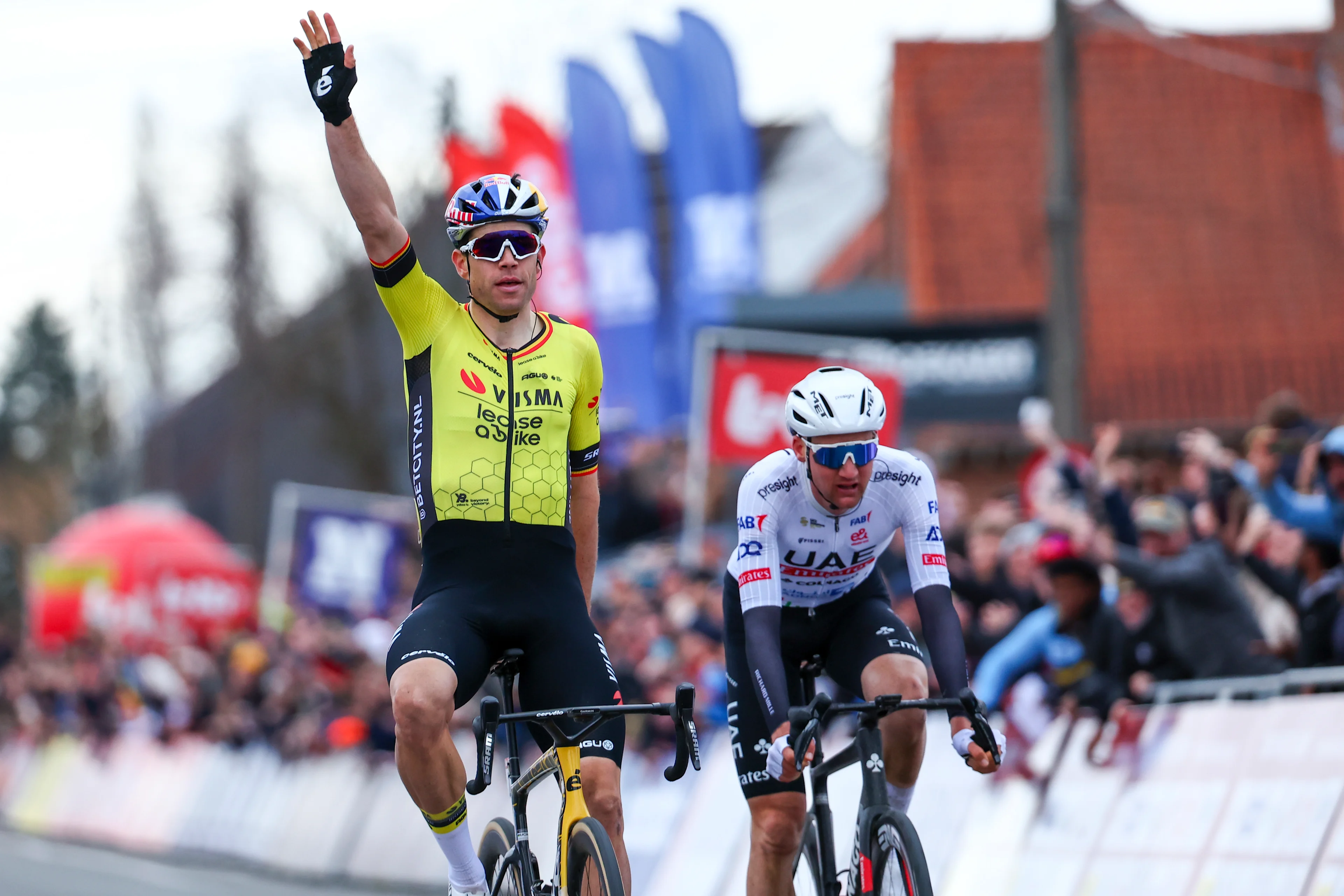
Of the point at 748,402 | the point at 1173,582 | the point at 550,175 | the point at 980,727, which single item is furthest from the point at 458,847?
the point at 550,175

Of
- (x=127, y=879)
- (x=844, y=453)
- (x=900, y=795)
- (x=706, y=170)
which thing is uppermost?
(x=706, y=170)

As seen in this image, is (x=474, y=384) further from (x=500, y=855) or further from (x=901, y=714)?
(x=901, y=714)

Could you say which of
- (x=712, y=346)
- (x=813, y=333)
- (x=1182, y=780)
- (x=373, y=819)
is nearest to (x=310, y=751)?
(x=373, y=819)

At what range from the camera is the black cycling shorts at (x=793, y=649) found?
7461 millimetres

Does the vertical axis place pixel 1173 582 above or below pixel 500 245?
below

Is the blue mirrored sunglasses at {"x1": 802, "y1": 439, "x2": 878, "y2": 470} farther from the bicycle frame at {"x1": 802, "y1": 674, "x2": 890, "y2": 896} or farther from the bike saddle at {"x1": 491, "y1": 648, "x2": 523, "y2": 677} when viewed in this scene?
the bike saddle at {"x1": 491, "y1": 648, "x2": 523, "y2": 677}

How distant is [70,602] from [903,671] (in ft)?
126

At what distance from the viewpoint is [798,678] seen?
765cm

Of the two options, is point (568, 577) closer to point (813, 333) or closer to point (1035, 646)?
point (1035, 646)

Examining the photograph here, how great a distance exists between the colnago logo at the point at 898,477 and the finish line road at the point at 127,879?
9866 mm

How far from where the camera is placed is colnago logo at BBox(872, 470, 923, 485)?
7.14 metres

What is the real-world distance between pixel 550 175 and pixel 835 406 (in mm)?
20342

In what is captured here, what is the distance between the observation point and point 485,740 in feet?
20.6

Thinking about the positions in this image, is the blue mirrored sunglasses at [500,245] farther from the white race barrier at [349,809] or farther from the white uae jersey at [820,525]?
the white race barrier at [349,809]
